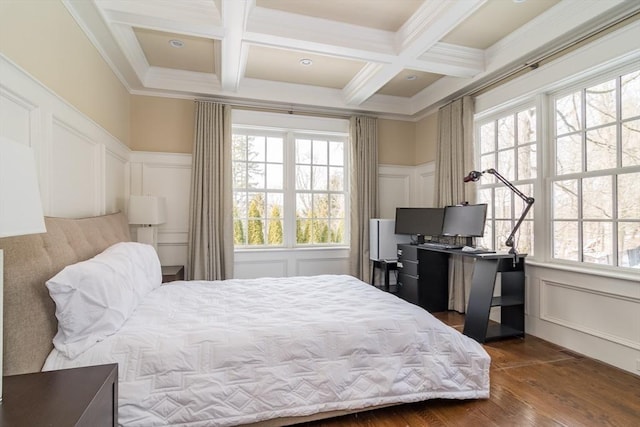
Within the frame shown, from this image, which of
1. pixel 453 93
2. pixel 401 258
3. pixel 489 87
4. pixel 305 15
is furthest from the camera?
pixel 401 258

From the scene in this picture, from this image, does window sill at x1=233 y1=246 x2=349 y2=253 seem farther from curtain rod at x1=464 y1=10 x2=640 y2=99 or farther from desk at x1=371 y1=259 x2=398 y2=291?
curtain rod at x1=464 y1=10 x2=640 y2=99

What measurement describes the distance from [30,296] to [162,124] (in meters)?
3.10

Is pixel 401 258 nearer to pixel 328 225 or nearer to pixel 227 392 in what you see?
pixel 328 225

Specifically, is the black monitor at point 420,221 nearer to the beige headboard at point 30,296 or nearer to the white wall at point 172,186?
the white wall at point 172,186

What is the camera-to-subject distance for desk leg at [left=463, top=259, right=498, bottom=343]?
2967 millimetres

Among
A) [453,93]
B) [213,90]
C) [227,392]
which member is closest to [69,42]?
[213,90]

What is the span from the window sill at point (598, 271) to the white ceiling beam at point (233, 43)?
3.38 metres

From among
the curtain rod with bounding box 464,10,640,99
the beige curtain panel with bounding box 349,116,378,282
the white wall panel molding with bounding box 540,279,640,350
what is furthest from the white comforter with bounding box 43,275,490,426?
the curtain rod with bounding box 464,10,640,99

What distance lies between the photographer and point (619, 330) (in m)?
2.48

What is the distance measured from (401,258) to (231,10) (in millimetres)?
3280

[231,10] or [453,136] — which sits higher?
[231,10]

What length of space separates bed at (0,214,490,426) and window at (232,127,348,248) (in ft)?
7.20

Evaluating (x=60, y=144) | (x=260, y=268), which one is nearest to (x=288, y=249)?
(x=260, y=268)

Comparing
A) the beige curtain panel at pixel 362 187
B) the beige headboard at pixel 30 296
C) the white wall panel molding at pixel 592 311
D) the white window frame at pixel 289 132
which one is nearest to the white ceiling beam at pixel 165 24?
the white window frame at pixel 289 132
